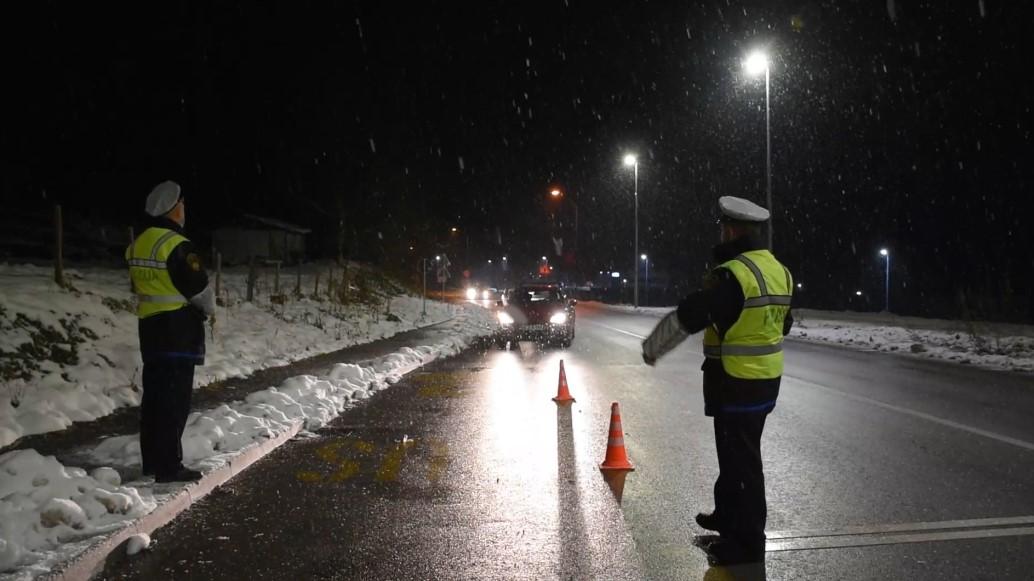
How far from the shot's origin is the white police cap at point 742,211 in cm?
429

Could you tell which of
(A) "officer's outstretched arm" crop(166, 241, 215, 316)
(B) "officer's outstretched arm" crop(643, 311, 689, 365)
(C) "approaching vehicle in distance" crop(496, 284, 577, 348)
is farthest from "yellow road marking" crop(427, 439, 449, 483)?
(C) "approaching vehicle in distance" crop(496, 284, 577, 348)

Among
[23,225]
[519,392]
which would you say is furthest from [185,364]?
[23,225]

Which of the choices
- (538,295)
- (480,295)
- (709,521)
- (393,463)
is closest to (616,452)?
(709,521)

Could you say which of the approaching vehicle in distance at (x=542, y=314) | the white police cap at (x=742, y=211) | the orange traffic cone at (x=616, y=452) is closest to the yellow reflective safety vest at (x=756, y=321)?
the white police cap at (x=742, y=211)

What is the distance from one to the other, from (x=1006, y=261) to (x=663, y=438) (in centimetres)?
4034

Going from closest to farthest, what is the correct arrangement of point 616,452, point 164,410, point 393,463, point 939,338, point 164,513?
point 164,513, point 164,410, point 616,452, point 393,463, point 939,338

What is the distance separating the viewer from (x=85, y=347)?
1063 cm

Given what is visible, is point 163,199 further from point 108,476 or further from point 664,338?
point 664,338

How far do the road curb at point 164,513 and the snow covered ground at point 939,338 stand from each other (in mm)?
13602

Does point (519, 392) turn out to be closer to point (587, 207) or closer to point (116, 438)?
point (116, 438)

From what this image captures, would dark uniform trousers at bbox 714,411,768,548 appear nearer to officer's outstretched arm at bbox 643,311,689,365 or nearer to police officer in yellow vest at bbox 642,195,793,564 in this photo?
police officer in yellow vest at bbox 642,195,793,564

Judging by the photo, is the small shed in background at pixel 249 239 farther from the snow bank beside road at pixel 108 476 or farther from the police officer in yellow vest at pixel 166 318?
the police officer in yellow vest at pixel 166 318

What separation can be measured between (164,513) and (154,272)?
161 cm

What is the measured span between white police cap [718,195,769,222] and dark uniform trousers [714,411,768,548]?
3.53ft
